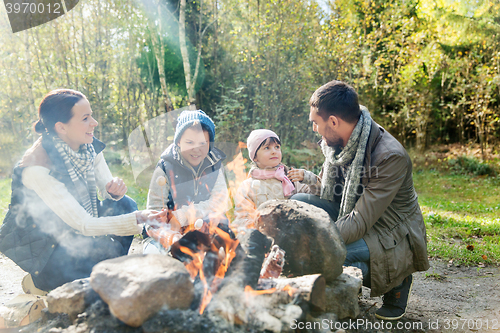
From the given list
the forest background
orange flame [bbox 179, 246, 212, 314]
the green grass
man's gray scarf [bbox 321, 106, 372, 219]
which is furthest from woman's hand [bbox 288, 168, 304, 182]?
the forest background

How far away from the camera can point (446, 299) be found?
3.24 meters

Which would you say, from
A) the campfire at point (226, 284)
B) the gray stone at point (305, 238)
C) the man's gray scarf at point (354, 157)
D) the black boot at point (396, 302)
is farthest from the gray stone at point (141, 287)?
the black boot at point (396, 302)

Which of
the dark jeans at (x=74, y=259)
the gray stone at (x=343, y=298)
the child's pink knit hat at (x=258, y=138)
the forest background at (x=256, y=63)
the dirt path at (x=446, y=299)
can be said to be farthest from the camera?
the forest background at (x=256, y=63)

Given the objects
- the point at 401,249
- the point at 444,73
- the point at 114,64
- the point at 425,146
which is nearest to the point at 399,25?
the point at 444,73

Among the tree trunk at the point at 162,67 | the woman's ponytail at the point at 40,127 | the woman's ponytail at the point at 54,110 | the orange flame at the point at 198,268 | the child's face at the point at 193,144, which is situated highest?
the tree trunk at the point at 162,67

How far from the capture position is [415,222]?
2779 millimetres

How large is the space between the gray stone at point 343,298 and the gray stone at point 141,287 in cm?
95

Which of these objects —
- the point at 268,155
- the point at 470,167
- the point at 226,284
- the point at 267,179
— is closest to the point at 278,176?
the point at 267,179

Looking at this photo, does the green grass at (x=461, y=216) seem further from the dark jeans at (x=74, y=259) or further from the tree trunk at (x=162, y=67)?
the tree trunk at (x=162, y=67)

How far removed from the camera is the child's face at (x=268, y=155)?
3541mm

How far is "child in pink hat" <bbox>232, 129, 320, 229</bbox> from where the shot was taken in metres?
3.53

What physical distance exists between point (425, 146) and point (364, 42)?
5737mm

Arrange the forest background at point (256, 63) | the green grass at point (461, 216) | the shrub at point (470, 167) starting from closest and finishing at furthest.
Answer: the green grass at point (461, 216) → the forest background at point (256, 63) → the shrub at point (470, 167)

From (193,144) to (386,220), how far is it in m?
1.83
